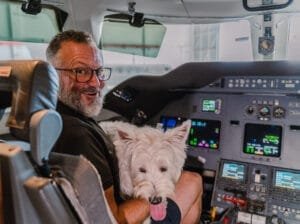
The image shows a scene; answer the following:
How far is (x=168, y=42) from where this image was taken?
280cm

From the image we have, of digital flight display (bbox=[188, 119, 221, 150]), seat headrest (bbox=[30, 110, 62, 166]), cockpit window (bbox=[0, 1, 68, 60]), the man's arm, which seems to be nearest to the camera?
seat headrest (bbox=[30, 110, 62, 166])

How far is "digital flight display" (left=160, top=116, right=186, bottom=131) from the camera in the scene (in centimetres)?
245

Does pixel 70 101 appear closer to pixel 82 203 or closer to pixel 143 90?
pixel 82 203

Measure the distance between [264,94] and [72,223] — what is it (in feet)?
5.49

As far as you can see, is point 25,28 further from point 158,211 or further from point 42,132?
point 42,132

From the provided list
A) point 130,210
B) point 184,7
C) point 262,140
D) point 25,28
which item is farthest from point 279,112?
point 25,28

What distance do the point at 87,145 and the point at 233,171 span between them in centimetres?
131

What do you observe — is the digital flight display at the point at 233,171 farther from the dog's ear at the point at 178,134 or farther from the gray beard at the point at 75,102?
the gray beard at the point at 75,102

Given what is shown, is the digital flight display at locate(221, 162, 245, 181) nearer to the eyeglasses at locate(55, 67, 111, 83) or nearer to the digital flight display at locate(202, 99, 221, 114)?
the digital flight display at locate(202, 99, 221, 114)

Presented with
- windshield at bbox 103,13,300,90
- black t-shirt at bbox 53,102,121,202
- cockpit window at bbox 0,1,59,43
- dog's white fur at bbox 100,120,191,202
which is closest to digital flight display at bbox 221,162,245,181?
windshield at bbox 103,13,300,90

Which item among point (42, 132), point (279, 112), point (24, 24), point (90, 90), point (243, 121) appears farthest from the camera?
point (243, 121)

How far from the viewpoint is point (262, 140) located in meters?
2.14

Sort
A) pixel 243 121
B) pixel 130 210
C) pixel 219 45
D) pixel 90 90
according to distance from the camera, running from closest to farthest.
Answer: pixel 130 210, pixel 90 90, pixel 243 121, pixel 219 45

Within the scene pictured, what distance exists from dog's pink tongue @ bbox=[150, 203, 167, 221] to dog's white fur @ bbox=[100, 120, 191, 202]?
0.04 metres
